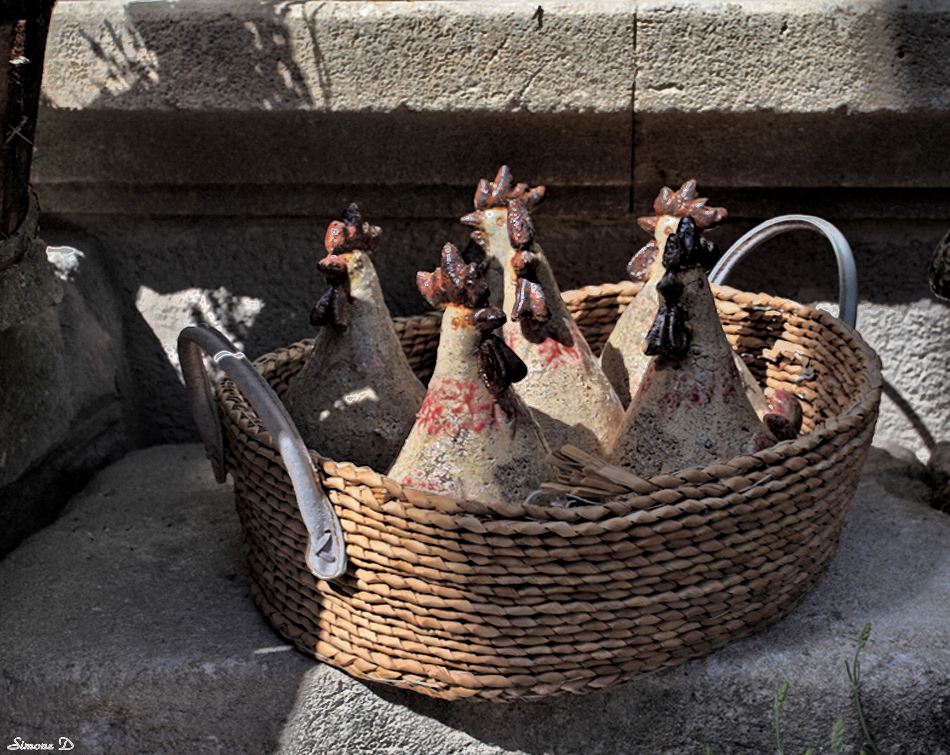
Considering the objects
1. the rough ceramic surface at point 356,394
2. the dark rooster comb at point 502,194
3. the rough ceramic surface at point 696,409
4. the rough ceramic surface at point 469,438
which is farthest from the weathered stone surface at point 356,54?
the rough ceramic surface at point 469,438

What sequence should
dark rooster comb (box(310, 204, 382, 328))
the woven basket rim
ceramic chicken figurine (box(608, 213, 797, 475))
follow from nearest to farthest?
1. the woven basket rim
2. ceramic chicken figurine (box(608, 213, 797, 475))
3. dark rooster comb (box(310, 204, 382, 328))

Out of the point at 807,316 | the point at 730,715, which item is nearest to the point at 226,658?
the point at 730,715

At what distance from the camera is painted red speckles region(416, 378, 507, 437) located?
123cm

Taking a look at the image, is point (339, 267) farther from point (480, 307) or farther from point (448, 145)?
point (448, 145)

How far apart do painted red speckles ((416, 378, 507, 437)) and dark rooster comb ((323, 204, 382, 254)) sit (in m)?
0.35

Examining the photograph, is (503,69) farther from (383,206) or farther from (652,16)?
(383,206)

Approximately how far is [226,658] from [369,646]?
242 millimetres

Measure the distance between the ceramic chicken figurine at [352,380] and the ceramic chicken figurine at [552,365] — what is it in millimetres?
215

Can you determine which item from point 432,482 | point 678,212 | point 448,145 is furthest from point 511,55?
point 432,482

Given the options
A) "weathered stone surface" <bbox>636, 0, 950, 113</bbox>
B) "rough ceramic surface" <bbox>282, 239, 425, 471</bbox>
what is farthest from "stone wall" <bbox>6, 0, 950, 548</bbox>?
"rough ceramic surface" <bbox>282, 239, 425, 471</bbox>

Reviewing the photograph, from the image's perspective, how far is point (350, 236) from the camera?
148 cm

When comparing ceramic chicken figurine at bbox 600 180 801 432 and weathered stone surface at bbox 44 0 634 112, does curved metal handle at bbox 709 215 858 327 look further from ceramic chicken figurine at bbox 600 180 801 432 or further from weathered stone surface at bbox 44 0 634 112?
weathered stone surface at bbox 44 0 634 112

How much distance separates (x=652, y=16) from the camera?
174 cm

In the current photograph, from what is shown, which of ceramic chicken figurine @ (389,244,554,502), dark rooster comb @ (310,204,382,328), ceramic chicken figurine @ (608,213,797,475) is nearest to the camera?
ceramic chicken figurine @ (389,244,554,502)
